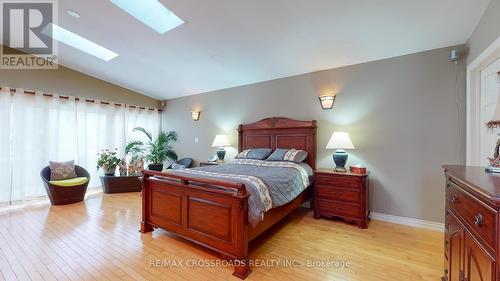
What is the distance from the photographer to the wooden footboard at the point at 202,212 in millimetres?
1948

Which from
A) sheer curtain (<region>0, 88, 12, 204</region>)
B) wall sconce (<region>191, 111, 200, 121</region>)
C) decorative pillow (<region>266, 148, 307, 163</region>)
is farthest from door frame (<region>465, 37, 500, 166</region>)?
sheer curtain (<region>0, 88, 12, 204</region>)

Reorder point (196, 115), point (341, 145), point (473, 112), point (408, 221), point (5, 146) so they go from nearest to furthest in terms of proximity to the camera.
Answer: point (473, 112) → point (408, 221) → point (341, 145) → point (5, 146) → point (196, 115)

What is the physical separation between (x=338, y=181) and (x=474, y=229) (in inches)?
80.3

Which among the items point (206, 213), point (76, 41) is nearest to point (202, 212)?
point (206, 213)

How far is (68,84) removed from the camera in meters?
4.62

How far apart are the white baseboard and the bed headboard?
1.18 m

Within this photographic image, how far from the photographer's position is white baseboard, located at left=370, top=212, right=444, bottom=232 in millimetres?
2862

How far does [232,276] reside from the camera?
1.91 m

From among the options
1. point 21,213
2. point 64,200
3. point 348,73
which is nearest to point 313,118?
point 348,73

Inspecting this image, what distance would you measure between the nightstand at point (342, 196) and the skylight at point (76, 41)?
171 inches

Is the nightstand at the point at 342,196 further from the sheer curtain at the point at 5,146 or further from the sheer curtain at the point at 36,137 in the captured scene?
the sheer curtain at the point at 5,146

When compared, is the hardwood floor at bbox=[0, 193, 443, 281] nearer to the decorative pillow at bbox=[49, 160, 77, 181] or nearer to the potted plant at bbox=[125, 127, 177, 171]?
the decorative pillow at bbox=[49, 160, 77, 181]

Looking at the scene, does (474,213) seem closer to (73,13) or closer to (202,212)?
(202,212)

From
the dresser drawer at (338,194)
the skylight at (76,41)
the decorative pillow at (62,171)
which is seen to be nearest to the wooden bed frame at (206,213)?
the dresser drawer at (338,194)
